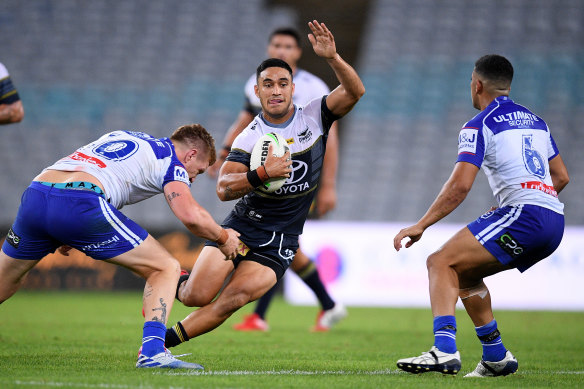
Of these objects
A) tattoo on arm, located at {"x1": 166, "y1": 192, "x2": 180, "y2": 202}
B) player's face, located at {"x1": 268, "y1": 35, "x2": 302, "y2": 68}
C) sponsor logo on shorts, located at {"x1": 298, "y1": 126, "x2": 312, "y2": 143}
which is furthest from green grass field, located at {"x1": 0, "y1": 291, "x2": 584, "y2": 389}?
player's face, located at {"x1": 268, "y1": 35, "x2": 302, "y2": 68}

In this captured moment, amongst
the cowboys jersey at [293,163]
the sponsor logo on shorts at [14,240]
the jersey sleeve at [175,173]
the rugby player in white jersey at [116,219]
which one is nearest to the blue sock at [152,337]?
the rugby player in white jersey at [116,219]

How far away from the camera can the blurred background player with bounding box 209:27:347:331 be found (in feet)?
27.5

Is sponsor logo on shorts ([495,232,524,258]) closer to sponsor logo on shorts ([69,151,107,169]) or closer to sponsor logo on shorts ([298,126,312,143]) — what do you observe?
sponsor logo on shorts ([298,126,312,143])

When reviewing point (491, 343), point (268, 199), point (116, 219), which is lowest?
point (491, 343)

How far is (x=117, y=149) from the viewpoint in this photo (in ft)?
16.6

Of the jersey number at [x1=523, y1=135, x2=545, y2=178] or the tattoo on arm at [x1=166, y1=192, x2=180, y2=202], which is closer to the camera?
the tattoo on arm at [x1=166, y1=192, x2=180, y2=202]

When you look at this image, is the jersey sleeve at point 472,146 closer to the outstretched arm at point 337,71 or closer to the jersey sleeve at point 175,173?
the outstretched arm at point 337,71

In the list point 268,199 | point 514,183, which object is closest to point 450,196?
point 514,183

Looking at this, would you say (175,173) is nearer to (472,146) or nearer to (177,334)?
(177,334)

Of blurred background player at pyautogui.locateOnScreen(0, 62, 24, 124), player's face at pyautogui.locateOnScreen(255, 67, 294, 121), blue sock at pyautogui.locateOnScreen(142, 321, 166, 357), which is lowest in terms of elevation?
blue sock at pyautogui.locateOnScreen(142, 321, 166, 357)

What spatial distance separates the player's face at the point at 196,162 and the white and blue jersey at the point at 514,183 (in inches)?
67.9

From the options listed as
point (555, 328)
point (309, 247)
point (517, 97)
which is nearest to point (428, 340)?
point (555, 328)

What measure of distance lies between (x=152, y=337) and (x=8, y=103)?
97.1 inches

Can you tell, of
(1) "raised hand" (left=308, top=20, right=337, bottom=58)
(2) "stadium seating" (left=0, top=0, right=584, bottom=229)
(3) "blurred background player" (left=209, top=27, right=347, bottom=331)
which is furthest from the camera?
(2) "stadium seating" (left=0, top=0, right=584, bottom=229)
